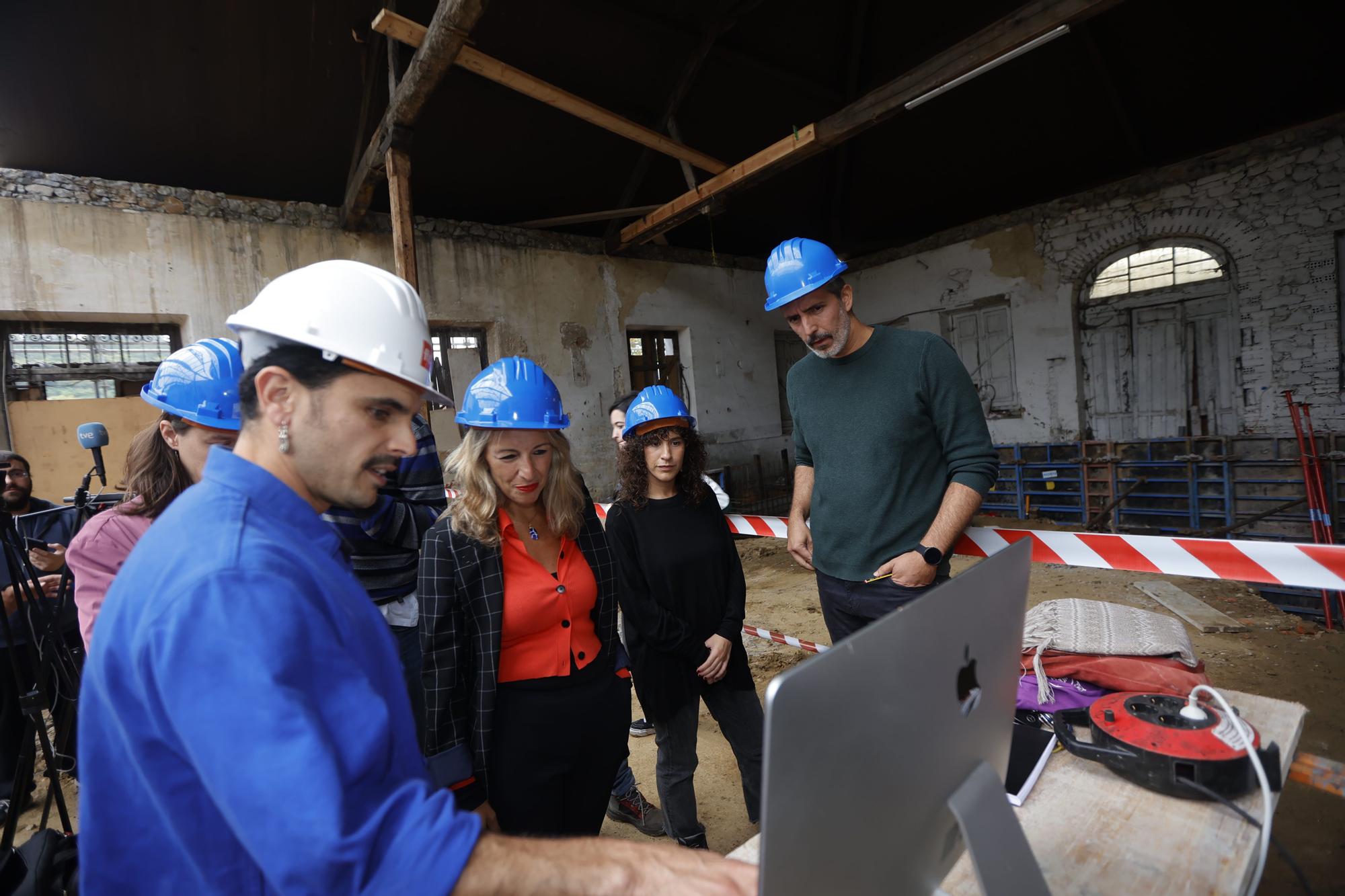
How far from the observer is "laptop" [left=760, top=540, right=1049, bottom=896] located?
56cm

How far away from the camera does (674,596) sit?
2475 mm

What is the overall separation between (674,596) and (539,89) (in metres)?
5.77

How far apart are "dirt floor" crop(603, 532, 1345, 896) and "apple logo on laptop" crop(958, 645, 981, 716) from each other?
2532 millimetres

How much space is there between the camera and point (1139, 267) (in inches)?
365

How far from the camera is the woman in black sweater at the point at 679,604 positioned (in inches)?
95.6

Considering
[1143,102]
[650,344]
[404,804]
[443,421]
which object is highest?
[1143,102]

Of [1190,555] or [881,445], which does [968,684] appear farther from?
[1190,555]

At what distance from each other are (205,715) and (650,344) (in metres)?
10.8

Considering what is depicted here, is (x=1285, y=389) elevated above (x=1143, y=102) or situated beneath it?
situated beneath

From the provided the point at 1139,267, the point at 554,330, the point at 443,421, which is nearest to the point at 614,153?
the point at 554,330

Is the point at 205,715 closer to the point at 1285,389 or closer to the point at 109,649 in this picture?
the point at 109,649

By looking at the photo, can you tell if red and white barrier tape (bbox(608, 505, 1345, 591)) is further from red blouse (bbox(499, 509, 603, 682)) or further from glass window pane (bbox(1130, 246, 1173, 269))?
glass window pane (bbox(1130, 246, 1173, 269))

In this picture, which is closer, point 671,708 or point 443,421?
point 671,708

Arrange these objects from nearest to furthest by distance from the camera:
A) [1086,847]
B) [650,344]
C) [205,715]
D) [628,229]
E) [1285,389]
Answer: [205,715] → [1086,847] → [1285,389] → [628,229] → [650,344]
